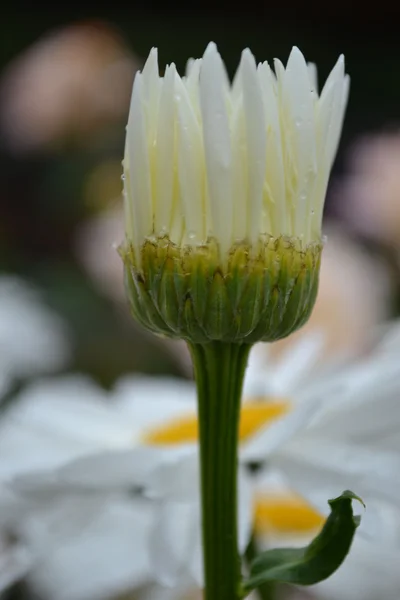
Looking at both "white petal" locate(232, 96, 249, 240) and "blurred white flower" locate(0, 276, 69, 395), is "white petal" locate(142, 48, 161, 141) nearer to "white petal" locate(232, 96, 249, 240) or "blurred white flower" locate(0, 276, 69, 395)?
"white petal" locate(232, 96, 249, 240)

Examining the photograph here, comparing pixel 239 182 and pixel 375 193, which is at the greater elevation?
pixel 375 193

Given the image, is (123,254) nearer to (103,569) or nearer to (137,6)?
(103,569)

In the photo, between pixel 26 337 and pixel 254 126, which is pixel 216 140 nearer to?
pixel 254 126

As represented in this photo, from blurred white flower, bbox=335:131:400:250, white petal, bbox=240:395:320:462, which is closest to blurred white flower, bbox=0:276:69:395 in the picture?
blurred white flower, bbox=335:131:400:250

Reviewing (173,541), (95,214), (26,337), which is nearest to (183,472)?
(173,541)

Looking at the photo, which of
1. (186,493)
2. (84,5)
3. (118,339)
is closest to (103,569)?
(186,493)

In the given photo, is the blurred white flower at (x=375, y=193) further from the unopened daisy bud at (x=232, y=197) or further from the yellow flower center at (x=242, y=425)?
the unopened daisy bud at (x=232, y=197)
